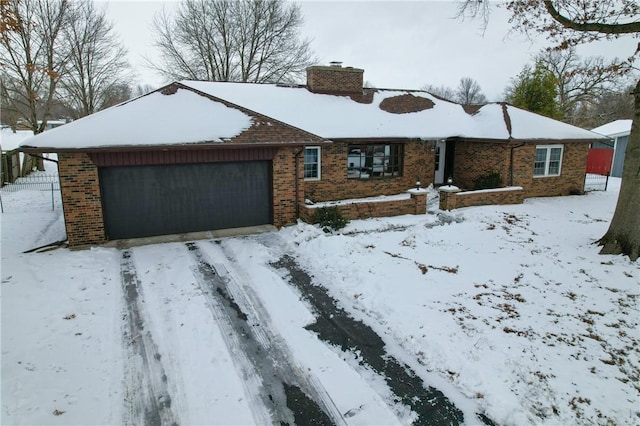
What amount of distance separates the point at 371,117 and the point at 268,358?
12.7 metres

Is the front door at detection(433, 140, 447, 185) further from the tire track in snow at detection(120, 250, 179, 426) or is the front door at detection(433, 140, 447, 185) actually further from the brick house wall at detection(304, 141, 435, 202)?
the tire track in snow at detection(120, 250, 179, 426)

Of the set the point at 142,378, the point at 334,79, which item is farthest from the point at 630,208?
the point at 334,79

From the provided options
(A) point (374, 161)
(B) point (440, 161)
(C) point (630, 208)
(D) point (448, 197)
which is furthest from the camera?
(B) point (440, 161)

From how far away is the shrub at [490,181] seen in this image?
653 inches

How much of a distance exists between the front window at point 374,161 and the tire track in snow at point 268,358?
886cm

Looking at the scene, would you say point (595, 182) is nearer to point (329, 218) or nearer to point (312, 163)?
point (312, 163)

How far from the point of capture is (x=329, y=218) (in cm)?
1177

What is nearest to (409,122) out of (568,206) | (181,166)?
(568,206)

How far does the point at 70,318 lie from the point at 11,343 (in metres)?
0.88

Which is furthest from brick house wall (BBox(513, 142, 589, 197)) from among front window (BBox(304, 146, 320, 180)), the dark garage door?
the dark garage door

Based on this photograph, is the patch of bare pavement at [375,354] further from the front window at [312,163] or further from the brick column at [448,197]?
the brick column at [448,197]

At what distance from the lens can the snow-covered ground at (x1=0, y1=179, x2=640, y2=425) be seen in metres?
4.69

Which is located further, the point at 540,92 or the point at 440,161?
the point at 540,92

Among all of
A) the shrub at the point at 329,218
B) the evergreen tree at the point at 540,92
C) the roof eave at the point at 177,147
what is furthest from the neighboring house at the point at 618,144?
the roof eave at the point at 177,147
